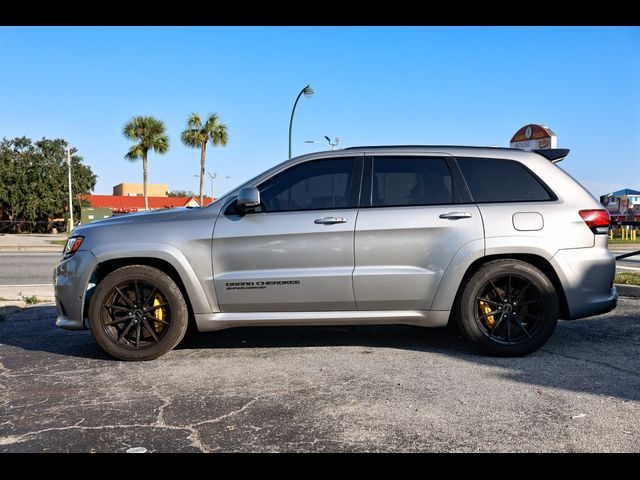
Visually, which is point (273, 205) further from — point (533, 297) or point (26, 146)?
point (26, 146)

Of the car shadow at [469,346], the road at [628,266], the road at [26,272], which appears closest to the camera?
the car shadow at [469,346]

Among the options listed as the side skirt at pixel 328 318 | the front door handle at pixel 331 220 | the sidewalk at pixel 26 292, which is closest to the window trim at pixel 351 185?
the front door handle at pixel 331 220

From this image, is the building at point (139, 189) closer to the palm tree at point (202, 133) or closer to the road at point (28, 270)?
the palm tree at point (202, 133)

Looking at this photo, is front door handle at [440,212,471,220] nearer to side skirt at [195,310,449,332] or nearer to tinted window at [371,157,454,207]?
tinted window at [371,157,454,207]

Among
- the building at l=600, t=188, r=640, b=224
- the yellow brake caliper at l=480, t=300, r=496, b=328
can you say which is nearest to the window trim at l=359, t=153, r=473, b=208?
the yellow brake caliper at l=480, t=300, r=496, b=328

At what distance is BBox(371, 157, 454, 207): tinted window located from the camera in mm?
4742

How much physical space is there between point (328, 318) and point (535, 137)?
13.9m

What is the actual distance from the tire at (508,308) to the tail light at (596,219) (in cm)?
60

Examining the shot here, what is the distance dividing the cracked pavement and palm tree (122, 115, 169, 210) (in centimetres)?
3813

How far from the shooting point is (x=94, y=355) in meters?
4.93

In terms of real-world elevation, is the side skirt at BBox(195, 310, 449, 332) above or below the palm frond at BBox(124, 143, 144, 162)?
below

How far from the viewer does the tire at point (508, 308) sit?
454 cm

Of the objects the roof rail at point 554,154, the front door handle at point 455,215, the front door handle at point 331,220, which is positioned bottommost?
the front door handle at point 331,220
